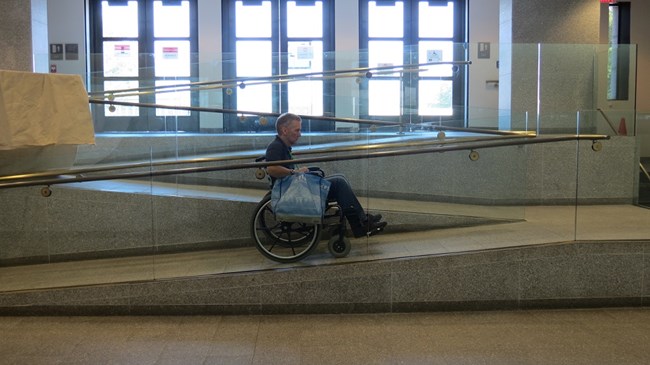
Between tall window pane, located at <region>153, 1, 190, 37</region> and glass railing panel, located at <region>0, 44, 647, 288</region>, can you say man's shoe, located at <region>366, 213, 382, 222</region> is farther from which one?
tall window pane, located at <region>153, 1, 190, 37</region>

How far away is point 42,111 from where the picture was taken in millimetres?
4441

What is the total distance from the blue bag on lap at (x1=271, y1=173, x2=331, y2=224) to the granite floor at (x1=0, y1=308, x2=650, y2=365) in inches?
26.1

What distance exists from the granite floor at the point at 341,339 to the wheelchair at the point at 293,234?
0.48 metres

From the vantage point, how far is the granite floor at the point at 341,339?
336 centimetres

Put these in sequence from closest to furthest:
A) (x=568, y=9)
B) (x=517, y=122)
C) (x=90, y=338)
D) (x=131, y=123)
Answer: (x=90, y=338) → (x=517, y=122) → (x=131, y=123) → (x=568, y=9)

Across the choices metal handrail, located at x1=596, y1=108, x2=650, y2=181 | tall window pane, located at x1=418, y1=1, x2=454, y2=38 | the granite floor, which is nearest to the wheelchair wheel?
the granite floor

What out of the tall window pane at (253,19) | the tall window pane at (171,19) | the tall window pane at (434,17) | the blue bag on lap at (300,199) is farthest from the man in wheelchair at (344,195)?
the tall window pane at (434,17)

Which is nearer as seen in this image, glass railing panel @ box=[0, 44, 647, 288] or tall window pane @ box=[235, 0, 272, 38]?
glass railing panel @ box=[0, 44, 647, 288]

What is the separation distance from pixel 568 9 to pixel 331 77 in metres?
3.55

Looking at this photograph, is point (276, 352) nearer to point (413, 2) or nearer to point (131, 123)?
point (131, 123)

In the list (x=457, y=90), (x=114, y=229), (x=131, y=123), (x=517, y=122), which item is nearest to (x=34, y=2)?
(x=131, y=123)

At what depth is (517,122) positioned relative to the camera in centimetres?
599

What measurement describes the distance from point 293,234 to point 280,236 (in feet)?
0.31

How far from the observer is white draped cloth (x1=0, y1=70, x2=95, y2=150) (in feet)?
14.1
